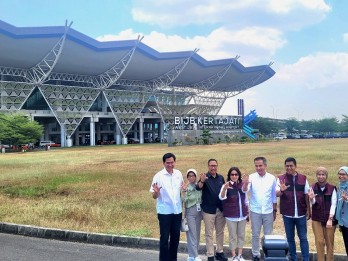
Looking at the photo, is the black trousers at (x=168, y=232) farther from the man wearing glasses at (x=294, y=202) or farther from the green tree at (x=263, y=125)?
the green tree at (x=263, y=125)

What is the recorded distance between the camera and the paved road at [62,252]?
7.39 metres

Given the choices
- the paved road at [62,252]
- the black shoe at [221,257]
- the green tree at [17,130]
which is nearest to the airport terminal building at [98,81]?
the green tree at [17,130]

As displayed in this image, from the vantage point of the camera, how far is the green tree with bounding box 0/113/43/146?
50.6m

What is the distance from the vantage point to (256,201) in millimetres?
6805

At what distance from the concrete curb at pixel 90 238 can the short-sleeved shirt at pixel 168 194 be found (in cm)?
166

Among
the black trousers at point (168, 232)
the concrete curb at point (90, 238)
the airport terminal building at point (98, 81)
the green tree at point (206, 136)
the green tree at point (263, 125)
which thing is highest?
the airport terminal building at point (98, 81)

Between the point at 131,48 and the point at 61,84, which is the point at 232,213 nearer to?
the point at 131,48

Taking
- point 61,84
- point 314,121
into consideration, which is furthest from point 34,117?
point 314,121

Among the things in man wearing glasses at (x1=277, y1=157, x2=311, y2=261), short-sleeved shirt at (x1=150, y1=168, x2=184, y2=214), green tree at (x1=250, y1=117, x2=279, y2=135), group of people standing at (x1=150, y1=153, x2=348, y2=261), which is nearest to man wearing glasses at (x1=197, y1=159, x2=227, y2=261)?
group of people standing at (x1=150, y1=153, x2=348, y2=261)

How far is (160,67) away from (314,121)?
91612mm

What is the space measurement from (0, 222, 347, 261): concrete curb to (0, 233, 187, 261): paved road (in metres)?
0.18

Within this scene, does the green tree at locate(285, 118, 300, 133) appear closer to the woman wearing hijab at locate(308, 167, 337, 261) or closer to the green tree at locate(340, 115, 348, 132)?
the green tree at locate(340, 115, 348, 132)

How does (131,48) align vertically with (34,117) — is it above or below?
above

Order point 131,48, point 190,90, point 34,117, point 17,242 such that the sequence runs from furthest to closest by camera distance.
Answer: point 190,90
point 34,117
point 131,48
point 17,242
